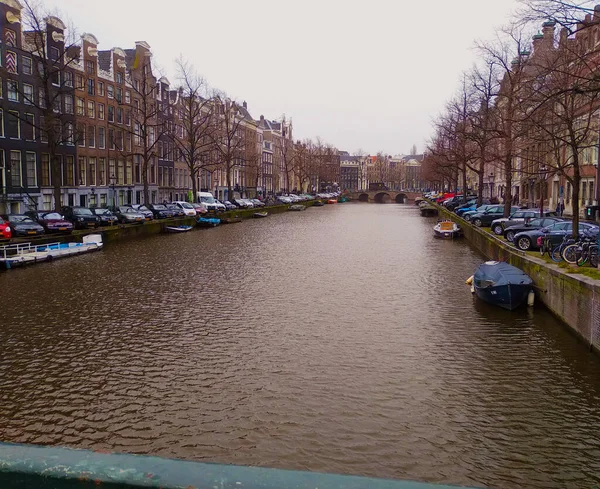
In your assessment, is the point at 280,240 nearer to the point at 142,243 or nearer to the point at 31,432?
the point at 142,243

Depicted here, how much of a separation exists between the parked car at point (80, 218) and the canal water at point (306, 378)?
16316mm

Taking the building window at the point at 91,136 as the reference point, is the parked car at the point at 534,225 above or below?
below

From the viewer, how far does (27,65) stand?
156ft

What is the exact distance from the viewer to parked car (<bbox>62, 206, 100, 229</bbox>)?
131 ft

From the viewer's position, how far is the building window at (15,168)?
153 ft

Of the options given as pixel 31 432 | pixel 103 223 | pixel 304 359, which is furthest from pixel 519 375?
pixel 103 223

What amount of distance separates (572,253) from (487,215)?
947 inches

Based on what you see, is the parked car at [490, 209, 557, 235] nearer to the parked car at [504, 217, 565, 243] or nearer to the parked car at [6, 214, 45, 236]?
the parked car at [504, 217, 565, 243]

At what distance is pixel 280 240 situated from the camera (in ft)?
136

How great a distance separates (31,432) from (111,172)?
55.4 meters

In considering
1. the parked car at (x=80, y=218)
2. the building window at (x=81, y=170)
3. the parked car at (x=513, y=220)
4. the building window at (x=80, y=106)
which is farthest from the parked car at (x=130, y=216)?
the parked car at (x=513, y=220)

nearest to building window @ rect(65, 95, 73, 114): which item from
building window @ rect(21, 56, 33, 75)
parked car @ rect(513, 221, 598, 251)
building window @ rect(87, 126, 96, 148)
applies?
building window @ rect(87, 126, 96, 148)

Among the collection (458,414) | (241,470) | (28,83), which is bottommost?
(458,414)

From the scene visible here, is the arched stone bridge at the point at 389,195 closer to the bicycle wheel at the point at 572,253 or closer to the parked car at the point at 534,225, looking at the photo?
the parked car at the point at 534,225
